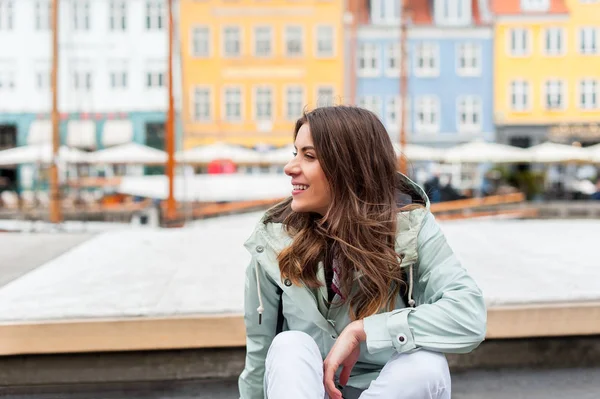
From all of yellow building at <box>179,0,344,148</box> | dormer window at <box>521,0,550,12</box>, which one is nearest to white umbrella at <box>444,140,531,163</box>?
yellow building at <box>179,0,344,148</box>

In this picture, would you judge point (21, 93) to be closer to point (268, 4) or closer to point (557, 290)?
point (268, 4)

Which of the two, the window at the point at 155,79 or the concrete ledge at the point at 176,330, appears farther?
the window at the point at 155,79

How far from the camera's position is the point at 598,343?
3523mm

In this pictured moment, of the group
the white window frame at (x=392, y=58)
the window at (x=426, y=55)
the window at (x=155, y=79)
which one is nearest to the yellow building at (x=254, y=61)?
the window at (x=155, y=79)

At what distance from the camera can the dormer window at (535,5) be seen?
114ft

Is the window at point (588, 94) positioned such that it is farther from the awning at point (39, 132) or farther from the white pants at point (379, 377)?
the white pants at point (379, 377)

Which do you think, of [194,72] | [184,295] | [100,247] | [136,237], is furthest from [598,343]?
[194,72]

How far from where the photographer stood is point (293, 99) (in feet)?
113

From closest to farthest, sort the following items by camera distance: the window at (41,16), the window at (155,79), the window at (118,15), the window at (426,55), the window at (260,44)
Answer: the window at (155,79) < the window at (118,15) < the window at (41,16) < the window at (260,44) < the window at (426,55)

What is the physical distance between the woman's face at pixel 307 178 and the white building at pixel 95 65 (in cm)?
3236

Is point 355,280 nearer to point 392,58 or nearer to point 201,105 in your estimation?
point 201,105

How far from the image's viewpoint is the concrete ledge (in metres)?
3.22

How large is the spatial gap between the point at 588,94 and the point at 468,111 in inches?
208

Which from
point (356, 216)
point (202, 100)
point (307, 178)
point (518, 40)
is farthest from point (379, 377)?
→ point (518, 40)
